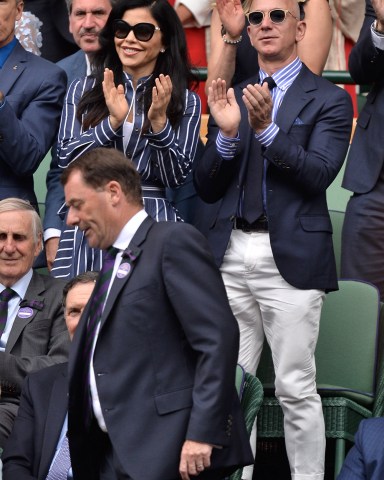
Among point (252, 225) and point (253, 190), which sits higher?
point (253, 190)

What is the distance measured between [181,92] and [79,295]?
53.0 inches

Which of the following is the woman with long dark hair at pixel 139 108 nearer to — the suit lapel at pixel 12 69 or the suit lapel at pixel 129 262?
the suit lapel at pixel 12 69

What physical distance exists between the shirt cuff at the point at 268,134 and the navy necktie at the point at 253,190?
0.27m

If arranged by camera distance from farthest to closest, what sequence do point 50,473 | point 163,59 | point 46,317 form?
point 163,59, point 46,317, point 50,473

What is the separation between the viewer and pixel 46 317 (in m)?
6.12

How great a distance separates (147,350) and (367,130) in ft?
8.63

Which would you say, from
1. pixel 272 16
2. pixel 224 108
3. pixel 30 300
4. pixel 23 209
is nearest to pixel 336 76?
pixel 272 16

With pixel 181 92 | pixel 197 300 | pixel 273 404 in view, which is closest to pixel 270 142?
pixel 181 92

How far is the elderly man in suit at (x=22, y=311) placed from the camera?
19.2 ft

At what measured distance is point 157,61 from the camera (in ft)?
21.6

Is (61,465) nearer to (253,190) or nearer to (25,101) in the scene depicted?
(253,190)

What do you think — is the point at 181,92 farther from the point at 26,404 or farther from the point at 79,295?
the point at 26,404

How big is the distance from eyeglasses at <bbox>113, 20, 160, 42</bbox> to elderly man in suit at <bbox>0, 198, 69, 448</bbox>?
3.13 ft

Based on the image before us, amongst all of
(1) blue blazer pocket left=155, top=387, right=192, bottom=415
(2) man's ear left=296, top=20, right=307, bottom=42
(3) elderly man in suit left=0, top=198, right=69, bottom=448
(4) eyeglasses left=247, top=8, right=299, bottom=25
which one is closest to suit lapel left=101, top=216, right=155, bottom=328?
(1) blue blazer pocket left=155, top=387, right=192, bottom=415
